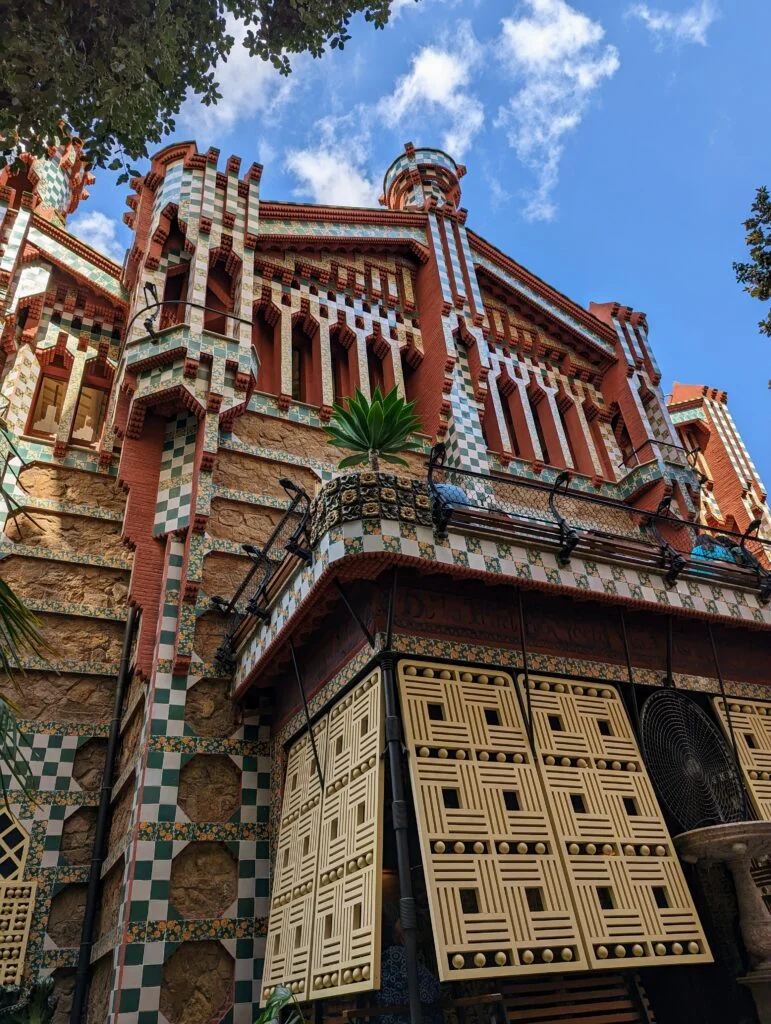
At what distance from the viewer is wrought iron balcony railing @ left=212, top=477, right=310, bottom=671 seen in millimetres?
7531

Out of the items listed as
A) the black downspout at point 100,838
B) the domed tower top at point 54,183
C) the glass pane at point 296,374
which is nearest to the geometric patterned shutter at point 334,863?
the black downspout at point 100,838

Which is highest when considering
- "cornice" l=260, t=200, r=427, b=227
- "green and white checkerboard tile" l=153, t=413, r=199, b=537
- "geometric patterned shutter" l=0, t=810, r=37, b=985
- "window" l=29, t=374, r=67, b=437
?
"cornice" l=260, t=200, r=427, b=227

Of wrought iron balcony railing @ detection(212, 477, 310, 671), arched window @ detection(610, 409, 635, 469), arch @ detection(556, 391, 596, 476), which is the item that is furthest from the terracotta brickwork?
wrought iron balcony railing @ detection(212, 477, 310, 671)

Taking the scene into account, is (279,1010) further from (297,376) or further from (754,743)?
(297,376)

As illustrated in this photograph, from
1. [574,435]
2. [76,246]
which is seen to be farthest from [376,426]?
[76,246]

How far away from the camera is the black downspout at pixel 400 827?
16.7ft

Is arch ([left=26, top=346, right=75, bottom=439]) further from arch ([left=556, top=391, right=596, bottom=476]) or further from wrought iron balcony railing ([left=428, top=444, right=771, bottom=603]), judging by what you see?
arch ([left=556, top=391, right=596, bottom=476])

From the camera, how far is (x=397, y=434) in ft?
28.0

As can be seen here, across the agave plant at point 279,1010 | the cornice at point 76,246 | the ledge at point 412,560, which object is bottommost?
the agave plant at point 279,1010

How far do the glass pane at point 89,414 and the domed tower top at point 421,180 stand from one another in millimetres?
7396

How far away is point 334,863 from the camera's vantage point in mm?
6371

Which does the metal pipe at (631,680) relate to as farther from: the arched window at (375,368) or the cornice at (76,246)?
the cornice at (76,246)

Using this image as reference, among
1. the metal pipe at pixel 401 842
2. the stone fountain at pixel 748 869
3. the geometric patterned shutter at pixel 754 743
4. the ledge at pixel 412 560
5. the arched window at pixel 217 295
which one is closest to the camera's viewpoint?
the metal pipe at pixel 401 842

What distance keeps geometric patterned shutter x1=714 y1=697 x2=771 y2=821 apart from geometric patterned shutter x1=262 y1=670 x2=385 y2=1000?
3.97 metres
